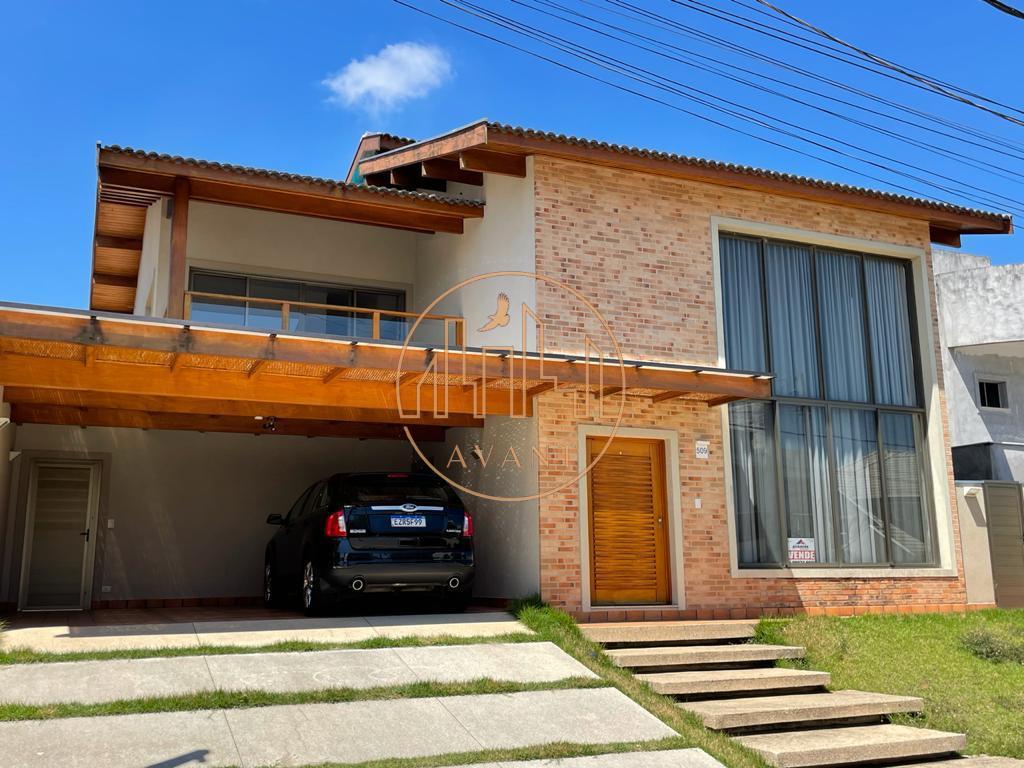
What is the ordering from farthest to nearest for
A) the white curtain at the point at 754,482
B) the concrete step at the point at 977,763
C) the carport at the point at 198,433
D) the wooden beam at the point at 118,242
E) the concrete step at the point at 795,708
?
the wooden beam at the point at 118,242 → the white curtain at the point at 754,482 → the carport at the point at 198,433 → the concrete step at the point at 795,708 → the concrete step at the point at 977,763

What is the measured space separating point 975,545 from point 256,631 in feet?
31.3

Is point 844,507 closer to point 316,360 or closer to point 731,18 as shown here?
point 731,18

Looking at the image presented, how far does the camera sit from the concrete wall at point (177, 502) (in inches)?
519

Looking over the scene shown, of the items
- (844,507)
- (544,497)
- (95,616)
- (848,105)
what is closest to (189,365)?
(95,616)

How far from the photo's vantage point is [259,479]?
555 inches

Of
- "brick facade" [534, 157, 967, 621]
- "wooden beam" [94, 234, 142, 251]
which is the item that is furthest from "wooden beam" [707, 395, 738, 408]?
"wooden beam" [94, 234, 142, 251]

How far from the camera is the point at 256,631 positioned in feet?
28.3

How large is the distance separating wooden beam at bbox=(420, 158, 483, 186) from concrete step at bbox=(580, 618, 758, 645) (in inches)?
234

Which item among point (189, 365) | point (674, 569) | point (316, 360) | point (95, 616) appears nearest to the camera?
point (316, 360)

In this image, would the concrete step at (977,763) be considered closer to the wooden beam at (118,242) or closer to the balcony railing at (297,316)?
the balcony railing at (297,316)

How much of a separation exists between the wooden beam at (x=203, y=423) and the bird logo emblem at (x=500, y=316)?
2.30 meters

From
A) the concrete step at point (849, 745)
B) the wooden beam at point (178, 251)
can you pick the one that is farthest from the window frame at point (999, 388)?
the wooden beam at point (178, 251)

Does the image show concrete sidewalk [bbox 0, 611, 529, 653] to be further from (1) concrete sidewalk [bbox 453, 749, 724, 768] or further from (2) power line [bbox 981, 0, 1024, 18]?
(2) power line [bbox 981, 0, 1024, 18]

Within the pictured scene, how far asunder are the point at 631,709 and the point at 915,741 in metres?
2.26
